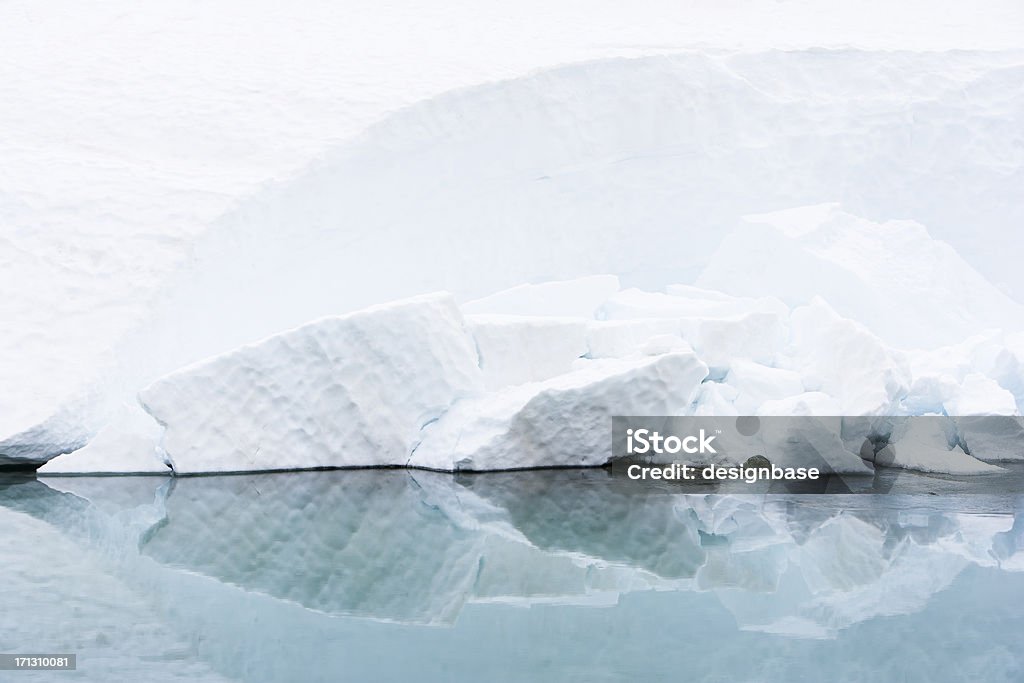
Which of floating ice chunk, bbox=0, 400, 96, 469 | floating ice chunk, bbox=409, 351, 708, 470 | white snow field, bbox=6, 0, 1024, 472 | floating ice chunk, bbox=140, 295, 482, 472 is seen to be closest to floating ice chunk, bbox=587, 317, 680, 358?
white snow field, bbox=6, 0, 1024, 472

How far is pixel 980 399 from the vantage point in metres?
6.65

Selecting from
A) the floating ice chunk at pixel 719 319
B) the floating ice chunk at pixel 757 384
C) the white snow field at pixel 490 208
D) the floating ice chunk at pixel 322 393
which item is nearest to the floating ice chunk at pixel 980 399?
the white snow field at pixel 490 208

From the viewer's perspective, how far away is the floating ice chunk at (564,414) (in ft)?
18.8

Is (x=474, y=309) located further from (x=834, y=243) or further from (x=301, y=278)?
(x=834, y=243)

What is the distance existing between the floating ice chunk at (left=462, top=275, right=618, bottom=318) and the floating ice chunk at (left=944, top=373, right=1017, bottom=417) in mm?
2395

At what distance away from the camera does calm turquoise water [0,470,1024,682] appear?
2.38 meters

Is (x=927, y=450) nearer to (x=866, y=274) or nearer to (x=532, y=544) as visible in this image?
(x=866, y=274)

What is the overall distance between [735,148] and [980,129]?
84.3 inches

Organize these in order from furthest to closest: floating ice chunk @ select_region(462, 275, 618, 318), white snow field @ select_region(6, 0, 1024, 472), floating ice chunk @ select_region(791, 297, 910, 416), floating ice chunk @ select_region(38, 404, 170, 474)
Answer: floating ice chunk @ select_region(462, 275, 618, 318), white snow field @ select_region(6, 0, 1024, 472), floating ice chunk @ select_region(791, 297, 910, 416), floating ice chunk @ select_region(38, 404, 170, 474)

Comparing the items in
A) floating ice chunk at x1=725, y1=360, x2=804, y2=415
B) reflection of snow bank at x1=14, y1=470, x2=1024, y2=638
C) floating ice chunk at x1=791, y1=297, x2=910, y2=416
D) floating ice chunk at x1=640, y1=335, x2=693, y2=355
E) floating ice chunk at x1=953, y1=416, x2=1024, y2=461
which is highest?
reflection of snow bank at x1=14, y1=470, x2=1024, y2=638

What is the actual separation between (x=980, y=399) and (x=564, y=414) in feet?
8.78

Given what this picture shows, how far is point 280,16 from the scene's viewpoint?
9.48m

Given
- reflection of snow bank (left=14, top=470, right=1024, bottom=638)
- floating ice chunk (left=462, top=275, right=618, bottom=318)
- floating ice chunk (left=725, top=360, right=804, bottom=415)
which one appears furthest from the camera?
floating ice chunk (left=462, top=275, right=618, bottom=318)

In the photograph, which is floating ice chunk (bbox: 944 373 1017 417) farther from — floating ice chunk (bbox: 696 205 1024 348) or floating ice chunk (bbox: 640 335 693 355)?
floating ice chunk (bbox: 640 335 693 355)
